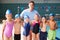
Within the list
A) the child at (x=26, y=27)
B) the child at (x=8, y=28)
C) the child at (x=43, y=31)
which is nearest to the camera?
the child at (x=8, y=28)

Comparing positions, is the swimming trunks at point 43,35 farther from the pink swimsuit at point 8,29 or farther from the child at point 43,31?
the pink swimsuit at point 8,29

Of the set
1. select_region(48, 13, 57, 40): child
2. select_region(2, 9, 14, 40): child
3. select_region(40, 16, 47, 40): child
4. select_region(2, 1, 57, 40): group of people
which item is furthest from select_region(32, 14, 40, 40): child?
select_region(2, 9, 14, 40): child

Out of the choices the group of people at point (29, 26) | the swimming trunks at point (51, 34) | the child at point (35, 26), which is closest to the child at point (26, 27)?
the group of people at point (29, 26)

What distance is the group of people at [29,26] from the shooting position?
5.72m

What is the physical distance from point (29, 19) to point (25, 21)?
0.49 ft

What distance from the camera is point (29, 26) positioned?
19.1 feet

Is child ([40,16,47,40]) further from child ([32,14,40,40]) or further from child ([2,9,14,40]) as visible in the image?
child ([2,9,14,40])

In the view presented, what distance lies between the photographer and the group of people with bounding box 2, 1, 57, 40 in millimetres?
5719

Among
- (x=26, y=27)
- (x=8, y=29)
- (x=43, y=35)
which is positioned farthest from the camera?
(x=43, y=35)

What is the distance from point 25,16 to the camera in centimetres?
583

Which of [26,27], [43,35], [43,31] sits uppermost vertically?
[26,27]

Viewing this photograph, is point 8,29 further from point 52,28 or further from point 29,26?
point 52,28

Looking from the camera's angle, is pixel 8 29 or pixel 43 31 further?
pixel 43 31

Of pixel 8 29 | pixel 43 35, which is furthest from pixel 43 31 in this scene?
pixel 8 29
